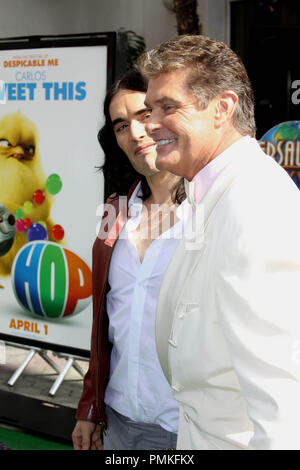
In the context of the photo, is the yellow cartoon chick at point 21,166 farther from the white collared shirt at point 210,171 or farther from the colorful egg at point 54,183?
the white collared shirt at point 210,171

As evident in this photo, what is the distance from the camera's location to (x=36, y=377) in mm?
3809

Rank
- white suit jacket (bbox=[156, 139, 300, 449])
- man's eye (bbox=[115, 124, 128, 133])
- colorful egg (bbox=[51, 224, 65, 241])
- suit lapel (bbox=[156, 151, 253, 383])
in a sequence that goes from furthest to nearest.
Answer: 1. colorful egg (bbox=[51, 224, 65, 241])
2. man's eye (bbox=[115, 124, 128, 133])
3. suit lapel (bbox=[156, 151, 253, 383])
4. white suit jacket (bbox=[156, 139, 300, 449])

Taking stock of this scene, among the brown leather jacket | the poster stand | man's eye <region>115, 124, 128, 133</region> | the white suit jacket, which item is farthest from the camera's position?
the poster stand

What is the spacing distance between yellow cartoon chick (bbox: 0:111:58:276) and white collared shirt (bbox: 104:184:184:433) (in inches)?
48.0

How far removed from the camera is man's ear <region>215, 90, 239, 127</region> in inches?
44.6

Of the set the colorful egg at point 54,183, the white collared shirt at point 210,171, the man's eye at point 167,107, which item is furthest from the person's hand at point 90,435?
the colorful egg at point 54,183

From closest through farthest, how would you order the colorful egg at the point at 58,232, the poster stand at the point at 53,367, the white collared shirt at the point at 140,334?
the white collared shirt at the point at 140,334, the colorful egg at the point at 58,232, the poster stand at the point at 53,367

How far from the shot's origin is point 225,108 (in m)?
1.13

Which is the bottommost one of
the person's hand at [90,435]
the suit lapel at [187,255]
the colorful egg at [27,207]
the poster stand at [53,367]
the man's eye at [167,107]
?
the poster stand at [53,367]

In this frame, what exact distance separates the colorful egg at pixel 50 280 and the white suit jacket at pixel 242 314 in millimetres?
1684

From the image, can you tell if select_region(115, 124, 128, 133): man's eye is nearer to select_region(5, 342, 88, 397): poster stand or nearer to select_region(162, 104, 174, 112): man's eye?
select_region(162, 104, 174, 112): man's eye

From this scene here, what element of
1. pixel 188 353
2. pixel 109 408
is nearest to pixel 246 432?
pixel 188 353

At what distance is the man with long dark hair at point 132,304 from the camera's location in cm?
A: 163

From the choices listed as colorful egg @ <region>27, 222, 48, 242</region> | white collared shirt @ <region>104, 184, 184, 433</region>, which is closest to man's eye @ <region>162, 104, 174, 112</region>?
white collared shirt @ <region>104, 184, 184, 433</region>
